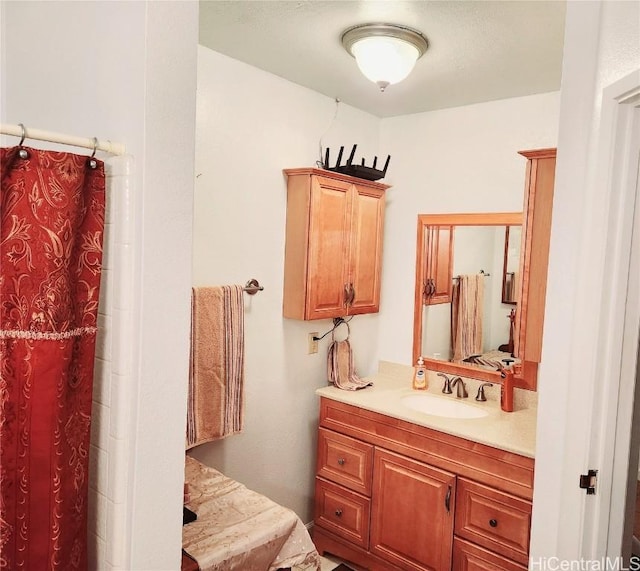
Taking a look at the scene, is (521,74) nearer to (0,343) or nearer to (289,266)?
(289,266)

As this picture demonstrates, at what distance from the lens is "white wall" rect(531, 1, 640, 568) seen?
152 cm

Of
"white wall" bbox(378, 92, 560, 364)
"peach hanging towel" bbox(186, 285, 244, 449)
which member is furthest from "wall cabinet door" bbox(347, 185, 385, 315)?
"peach hanging towel" bbox(186, 285, 244, 449)

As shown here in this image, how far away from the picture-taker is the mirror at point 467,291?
9.67ft

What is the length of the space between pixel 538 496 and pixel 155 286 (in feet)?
4.49

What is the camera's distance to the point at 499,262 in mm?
2980

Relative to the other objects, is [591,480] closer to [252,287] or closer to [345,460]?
[345,460]

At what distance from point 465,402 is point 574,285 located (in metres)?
1.46

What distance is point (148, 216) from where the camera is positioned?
125cm

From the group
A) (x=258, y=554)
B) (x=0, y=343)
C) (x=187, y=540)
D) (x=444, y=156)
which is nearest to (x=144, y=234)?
(x=0, y=343)

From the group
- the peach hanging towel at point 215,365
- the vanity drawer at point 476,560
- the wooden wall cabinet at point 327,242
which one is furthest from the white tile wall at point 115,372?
the vanity drawer at point 476,560

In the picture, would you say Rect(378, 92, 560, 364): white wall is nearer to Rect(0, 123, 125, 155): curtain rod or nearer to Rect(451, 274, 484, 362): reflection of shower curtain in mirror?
Rect(451, 274, 484, 362): reflection of shower curtain in mirror

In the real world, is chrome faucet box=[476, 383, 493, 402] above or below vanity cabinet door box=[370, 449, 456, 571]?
above

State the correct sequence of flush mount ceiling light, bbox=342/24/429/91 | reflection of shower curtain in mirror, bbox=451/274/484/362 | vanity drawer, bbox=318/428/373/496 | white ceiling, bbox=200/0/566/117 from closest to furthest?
white ceiling, bbox=200/0/566/117 < flush mount ceiling light, bbox=342/24/429/91 < vanity drawer, bbox=318/428/373/496 < reflection of shower curtain in mirror, bbox=451/274/484/362

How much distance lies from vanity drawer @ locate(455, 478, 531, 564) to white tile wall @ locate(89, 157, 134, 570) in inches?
64.5
